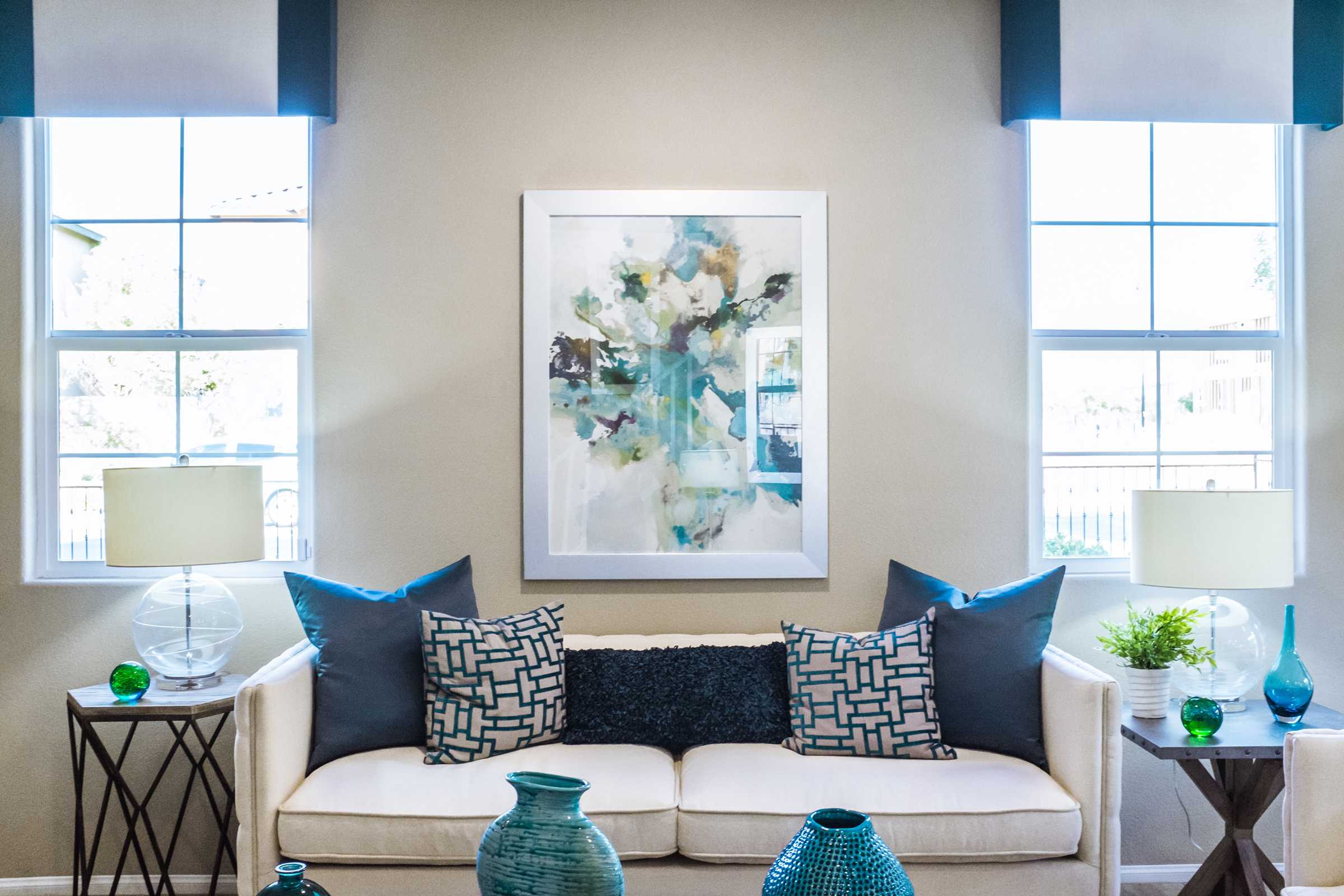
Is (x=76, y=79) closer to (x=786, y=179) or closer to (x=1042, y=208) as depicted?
(x=786, y=179)

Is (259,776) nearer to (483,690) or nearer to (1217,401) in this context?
(483,690)

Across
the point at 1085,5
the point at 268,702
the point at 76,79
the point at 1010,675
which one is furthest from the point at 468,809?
the point at 1085,5

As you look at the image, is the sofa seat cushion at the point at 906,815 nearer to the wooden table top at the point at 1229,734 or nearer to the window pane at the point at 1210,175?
the wooden table top at the point at 1229,734

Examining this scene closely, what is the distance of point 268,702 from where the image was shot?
2.49 meters

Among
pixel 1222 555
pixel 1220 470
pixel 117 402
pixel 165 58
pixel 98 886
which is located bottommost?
pixel 98 886

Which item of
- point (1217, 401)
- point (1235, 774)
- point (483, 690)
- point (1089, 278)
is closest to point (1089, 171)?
point (1089, 278)

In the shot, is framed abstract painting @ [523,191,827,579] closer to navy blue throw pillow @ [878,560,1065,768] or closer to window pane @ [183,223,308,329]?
navy blue throw pillow @ [878,560,1065,768]

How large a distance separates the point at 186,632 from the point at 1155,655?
3015 mm

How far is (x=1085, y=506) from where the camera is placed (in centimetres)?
345

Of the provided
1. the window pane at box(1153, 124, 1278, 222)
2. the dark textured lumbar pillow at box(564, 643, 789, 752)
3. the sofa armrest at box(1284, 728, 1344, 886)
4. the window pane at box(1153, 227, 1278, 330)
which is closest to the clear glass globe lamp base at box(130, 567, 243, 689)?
the dark textured lumbar pillow at box(564, 643, 789, 752)

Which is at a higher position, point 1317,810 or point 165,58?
point 165,58

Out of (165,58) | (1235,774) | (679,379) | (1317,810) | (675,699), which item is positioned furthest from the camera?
(679,379)

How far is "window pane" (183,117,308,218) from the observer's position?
3404 mm

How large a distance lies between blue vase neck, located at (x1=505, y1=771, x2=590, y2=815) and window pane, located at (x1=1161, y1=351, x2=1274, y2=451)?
2.75 m
